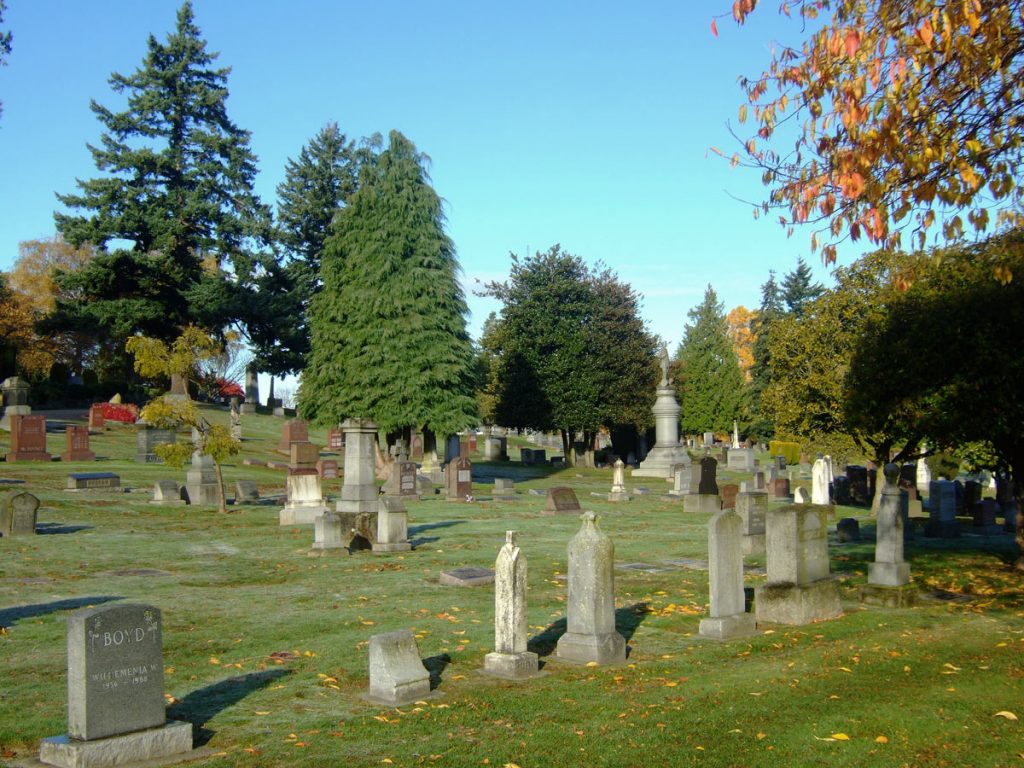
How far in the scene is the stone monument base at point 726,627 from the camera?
40.8ft

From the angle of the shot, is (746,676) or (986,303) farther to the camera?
(986,303)

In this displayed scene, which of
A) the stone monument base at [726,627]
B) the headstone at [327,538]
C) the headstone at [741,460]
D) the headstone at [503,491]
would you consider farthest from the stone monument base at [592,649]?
the headstone at [741,460]

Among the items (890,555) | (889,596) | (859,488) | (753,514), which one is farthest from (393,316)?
(889,596)

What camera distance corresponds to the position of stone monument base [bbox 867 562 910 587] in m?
15.6

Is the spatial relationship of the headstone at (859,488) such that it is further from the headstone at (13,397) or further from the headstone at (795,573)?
the headstone at (13,397)

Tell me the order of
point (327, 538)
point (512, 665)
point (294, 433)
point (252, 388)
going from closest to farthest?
point (512, 665) → point (327, 538) → point (294, 433) → point (252, 388)

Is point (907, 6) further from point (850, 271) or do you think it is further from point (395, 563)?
point (850, 271)

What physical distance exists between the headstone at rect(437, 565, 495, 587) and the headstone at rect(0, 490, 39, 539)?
34.7ft

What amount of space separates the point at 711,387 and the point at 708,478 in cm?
5629

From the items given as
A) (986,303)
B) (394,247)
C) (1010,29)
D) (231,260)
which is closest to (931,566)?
(986,303)

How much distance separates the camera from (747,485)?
2759 centimetres

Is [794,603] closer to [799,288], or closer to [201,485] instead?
[201,485]

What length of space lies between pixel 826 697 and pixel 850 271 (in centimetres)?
2775

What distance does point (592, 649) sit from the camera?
35.6ft
